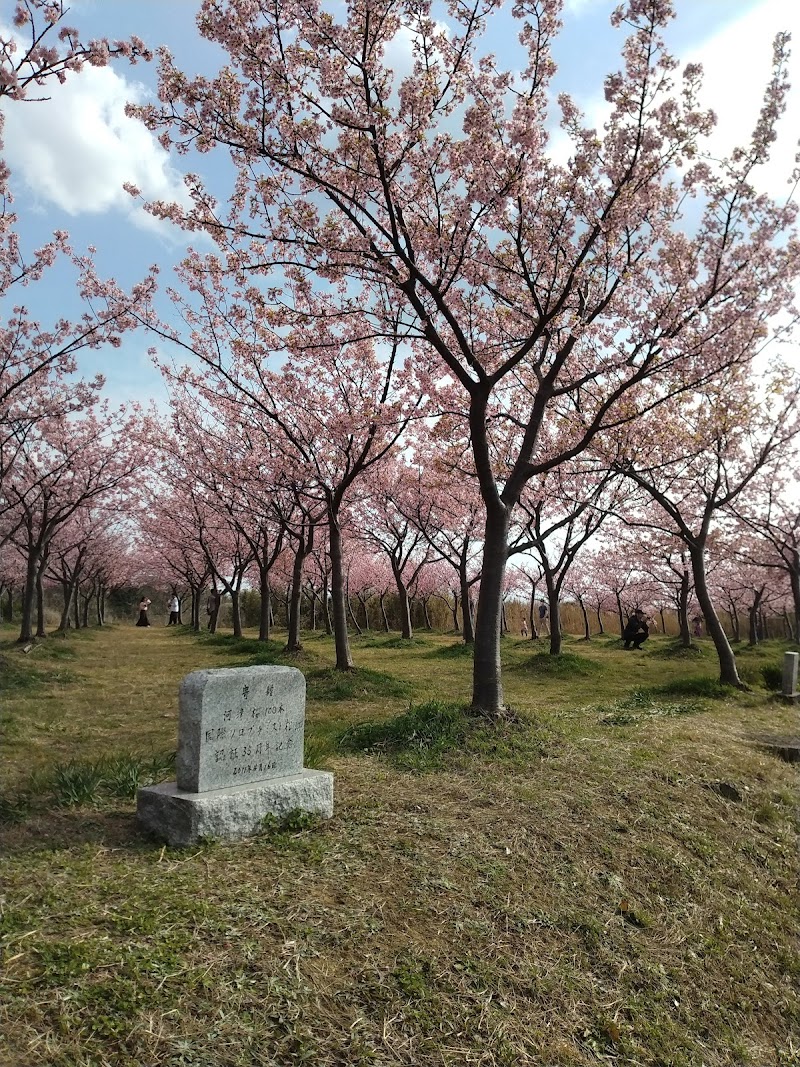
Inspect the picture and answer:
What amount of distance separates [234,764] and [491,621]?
4387mm

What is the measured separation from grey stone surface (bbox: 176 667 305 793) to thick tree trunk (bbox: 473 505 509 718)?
3443mm

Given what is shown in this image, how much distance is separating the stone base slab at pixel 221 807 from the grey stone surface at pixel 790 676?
10.8 meters

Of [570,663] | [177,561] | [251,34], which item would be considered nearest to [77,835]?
[251,34]

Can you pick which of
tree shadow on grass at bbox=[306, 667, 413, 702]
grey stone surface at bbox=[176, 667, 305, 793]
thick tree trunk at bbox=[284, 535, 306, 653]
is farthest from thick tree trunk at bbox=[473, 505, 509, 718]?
thick tree trunk at bbox=[284, 535, 306, 653]

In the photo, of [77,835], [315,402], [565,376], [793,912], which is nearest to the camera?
[77,835]

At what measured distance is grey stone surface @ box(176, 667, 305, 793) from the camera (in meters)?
4.71

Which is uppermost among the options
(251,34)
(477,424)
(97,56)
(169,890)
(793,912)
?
(251,34)

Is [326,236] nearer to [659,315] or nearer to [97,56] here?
[97,56]

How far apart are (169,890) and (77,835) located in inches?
44.6

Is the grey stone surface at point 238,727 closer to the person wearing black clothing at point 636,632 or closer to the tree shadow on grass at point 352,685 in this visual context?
the tree shadow on grass at point 352,685

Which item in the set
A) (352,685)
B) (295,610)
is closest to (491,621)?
(352,685)

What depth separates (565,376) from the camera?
12609 mm

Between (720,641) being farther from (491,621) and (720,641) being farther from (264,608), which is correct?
(264,608)

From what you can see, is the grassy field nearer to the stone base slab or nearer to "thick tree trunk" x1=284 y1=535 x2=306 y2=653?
the stone base slab
